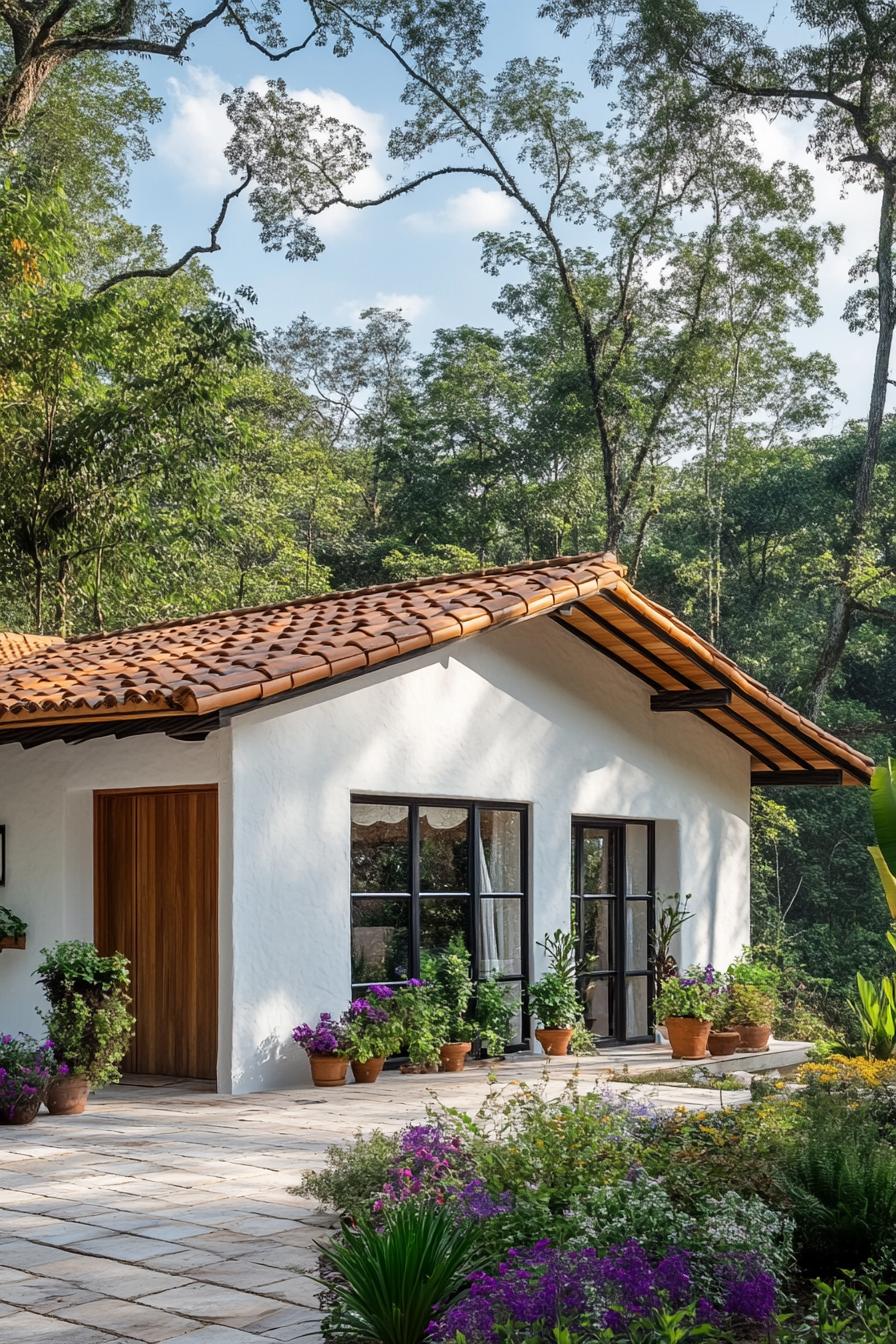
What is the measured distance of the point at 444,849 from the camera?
1138 centimetres

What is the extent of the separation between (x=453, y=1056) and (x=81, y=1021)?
304 cm

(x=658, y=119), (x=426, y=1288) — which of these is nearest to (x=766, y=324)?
(x=658, y=119)

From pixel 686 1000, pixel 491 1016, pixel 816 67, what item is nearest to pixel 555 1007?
pixel 491 1016

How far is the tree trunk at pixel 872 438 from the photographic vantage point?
22.6 meters

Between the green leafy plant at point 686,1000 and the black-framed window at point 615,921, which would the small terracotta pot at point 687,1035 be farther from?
the black-framed window at point 615,921

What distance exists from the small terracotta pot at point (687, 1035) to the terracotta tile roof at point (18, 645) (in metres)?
6.48

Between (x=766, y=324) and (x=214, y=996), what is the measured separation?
18104 mm

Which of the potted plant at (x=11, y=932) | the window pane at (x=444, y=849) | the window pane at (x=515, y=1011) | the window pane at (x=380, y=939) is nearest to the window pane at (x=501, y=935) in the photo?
the window pane at (x=515, y=1011)

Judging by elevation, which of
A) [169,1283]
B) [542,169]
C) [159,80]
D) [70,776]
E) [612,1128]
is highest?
[159,80]

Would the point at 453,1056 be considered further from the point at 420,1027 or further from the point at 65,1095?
the point at 65,1095

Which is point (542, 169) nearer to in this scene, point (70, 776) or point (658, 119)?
point (658, 119)

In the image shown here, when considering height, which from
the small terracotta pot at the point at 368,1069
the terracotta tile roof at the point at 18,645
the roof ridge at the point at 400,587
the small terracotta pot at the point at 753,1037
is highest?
the roof ridge at the point at 400,587

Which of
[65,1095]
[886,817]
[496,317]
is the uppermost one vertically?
[496,317]

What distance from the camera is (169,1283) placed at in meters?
4.88
